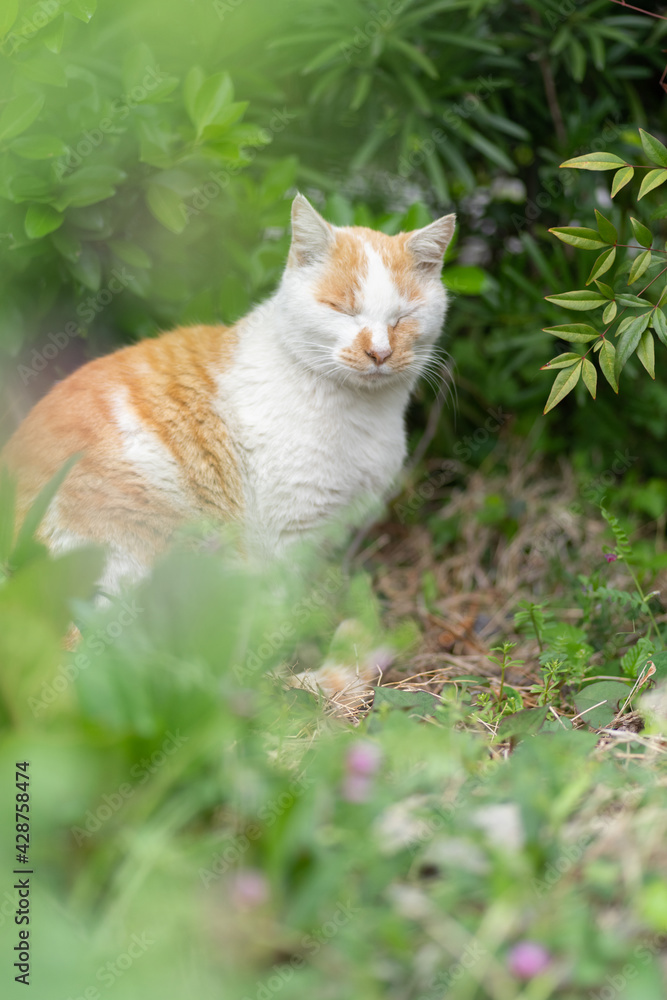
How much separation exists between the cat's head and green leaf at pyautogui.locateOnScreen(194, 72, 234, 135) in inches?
14.9

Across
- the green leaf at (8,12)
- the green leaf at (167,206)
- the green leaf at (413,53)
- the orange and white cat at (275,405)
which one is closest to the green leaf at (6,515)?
the orange and white cat at (275,405)

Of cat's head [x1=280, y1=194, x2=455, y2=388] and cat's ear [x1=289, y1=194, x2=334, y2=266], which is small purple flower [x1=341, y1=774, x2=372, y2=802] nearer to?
cat's head [x1=280, y1=194, x2=455, y2=388]

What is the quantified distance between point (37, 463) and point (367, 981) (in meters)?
1.46

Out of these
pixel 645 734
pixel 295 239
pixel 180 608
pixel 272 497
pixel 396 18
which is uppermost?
pixel 396 18

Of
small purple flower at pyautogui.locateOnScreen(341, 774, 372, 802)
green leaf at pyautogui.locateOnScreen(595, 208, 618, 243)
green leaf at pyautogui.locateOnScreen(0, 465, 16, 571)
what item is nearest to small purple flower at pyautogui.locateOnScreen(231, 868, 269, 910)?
small purple flower at pyautogui.locateOnScreen(341, 774, 372, 802)

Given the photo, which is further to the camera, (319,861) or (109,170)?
(109,170)

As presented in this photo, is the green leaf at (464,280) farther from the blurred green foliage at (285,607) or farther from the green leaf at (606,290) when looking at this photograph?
the green leaf at (606,290)

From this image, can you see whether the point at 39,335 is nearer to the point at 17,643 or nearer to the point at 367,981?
the point at 17,643

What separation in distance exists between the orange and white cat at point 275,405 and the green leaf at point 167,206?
0.31 meters

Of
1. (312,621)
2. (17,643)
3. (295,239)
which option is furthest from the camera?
(295,239)

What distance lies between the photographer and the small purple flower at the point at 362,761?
1.05m

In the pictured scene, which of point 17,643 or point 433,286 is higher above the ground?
point 17,643

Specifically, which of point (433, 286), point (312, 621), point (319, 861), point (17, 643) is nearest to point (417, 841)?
point (319, 861)

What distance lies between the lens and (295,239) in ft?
6.92
